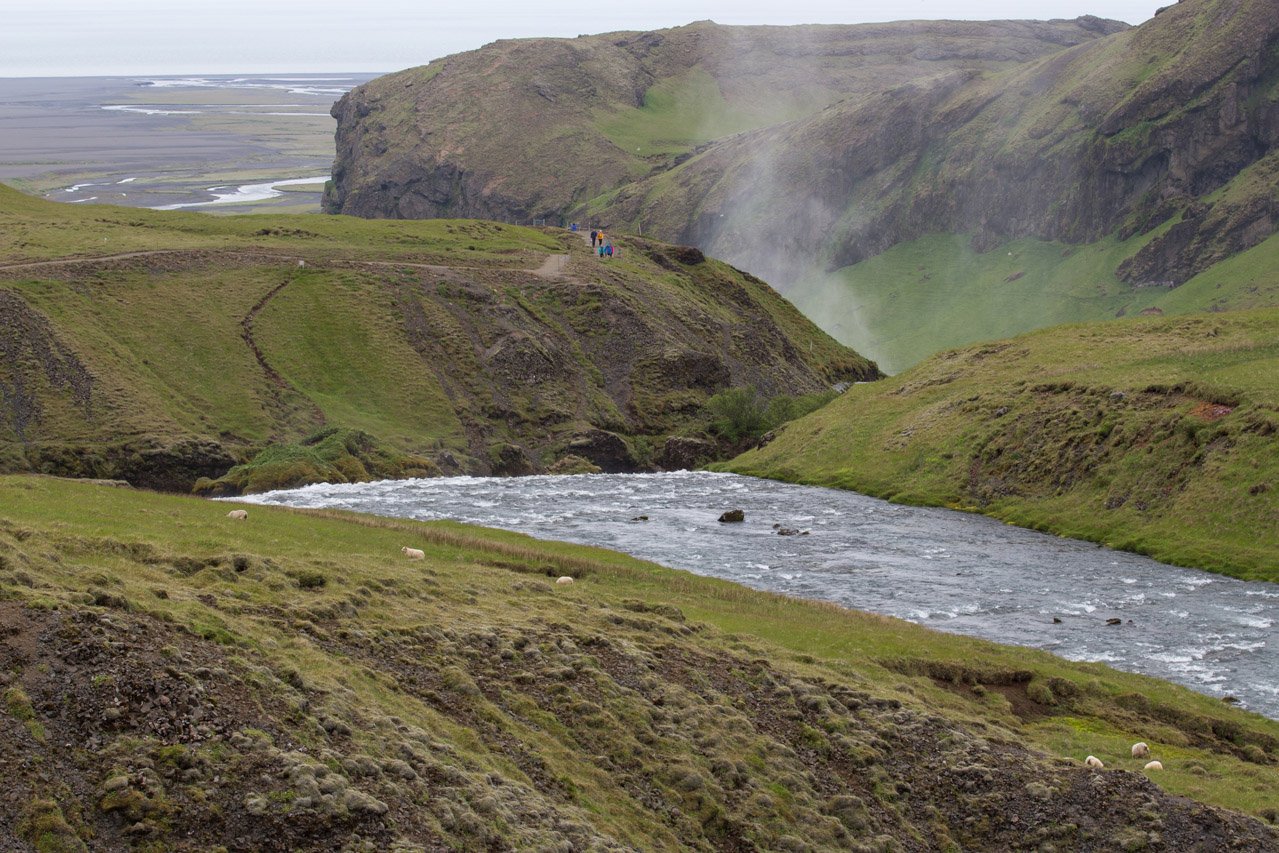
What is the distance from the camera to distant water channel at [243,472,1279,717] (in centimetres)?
5047

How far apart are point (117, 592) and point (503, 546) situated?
87.9 ft

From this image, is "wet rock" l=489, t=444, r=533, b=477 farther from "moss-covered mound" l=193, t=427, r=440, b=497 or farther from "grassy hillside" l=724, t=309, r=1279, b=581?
"grassy hillside" l=724, t=309, r=1279, b=581

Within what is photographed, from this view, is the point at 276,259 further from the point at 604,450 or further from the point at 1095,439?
the point at 1095,439

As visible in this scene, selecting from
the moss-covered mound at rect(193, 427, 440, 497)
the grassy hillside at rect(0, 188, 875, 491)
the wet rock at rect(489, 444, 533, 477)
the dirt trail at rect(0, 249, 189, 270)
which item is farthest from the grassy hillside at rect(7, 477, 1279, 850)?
the dirt trail at rect(0, 249, 189, 270)

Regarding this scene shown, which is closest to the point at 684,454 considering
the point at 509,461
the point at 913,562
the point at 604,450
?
the point at 604,450

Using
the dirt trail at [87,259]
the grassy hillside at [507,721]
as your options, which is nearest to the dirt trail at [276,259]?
the dirt trail at [87,259]

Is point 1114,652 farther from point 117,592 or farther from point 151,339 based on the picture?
point 151,339

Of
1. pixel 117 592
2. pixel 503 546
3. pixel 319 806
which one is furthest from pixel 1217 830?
pixel 503 546

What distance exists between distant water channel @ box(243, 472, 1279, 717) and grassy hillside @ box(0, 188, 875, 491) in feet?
39.5

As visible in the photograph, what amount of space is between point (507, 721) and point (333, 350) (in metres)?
80.8

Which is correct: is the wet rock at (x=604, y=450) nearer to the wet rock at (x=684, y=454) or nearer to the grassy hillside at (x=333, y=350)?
the grassy hillside at (x=333, y=350)

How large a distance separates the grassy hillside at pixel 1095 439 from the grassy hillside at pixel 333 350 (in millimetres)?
16745

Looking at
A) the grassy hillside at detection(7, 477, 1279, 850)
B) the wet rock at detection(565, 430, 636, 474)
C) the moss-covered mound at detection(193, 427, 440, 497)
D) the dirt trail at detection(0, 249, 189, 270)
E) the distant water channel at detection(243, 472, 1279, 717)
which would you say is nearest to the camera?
the grassy hillside at detection(7, 477, 1279, 850)

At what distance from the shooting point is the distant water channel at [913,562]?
50469 millimetres
